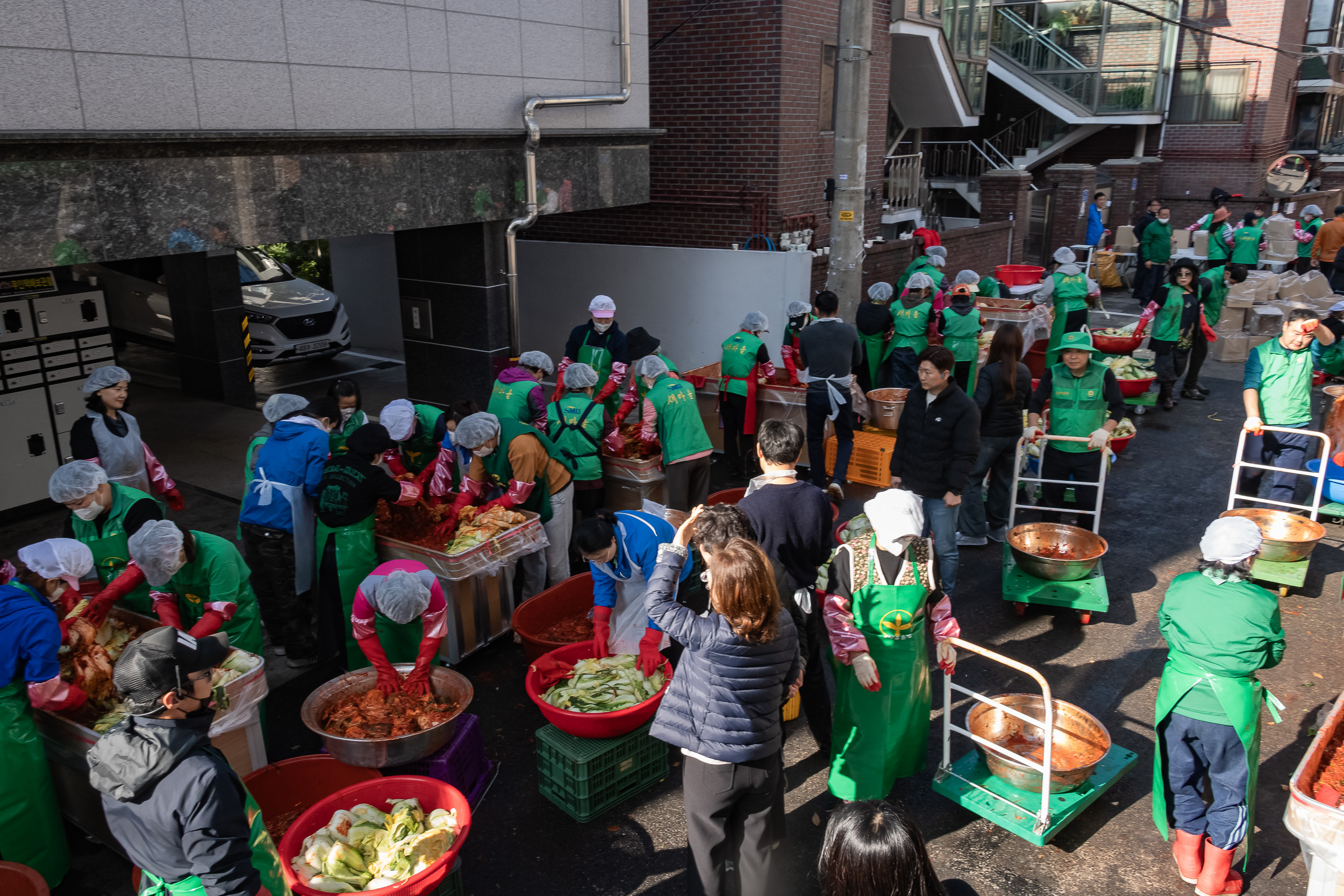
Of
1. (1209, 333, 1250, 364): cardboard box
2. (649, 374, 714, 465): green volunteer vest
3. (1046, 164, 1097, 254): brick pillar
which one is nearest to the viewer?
(649, 374, 714, 465): green volunteer vest

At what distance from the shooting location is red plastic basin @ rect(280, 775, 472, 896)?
393 centimetres

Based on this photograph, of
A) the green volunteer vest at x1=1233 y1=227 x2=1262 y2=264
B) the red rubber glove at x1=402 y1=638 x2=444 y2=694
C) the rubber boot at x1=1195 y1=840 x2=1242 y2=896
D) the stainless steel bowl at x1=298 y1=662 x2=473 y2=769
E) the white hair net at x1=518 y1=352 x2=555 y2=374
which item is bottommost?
the rubber boot at x1=1195 y1=840 x2=1242 y2=896

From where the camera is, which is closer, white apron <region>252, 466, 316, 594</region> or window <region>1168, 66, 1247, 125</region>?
white apron <region>252, 466, 316, 594</region>

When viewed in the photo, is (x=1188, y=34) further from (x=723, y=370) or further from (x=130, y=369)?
(x=130, y=369)

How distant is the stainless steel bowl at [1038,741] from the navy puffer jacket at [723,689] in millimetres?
1820

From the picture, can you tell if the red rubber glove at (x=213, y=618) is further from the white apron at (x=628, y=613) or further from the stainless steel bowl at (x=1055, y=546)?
the stainless steel bowl at (x=1055, y=546)

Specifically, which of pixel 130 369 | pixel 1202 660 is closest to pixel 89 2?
pixel 1202 660

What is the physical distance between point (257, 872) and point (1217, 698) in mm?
4180

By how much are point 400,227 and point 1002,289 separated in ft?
30.7

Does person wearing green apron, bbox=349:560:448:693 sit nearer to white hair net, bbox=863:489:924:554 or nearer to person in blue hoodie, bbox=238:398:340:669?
person in blue hoodie, bbox=238:398:340:669

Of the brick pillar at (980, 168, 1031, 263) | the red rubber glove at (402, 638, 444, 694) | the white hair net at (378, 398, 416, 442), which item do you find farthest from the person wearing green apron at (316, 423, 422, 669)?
the brick pillar at (980, 168, 1031, 263)

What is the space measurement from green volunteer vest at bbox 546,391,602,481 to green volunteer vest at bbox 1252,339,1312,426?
18.7ft

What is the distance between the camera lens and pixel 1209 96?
26.8 m

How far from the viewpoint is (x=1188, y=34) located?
86.4 ft
